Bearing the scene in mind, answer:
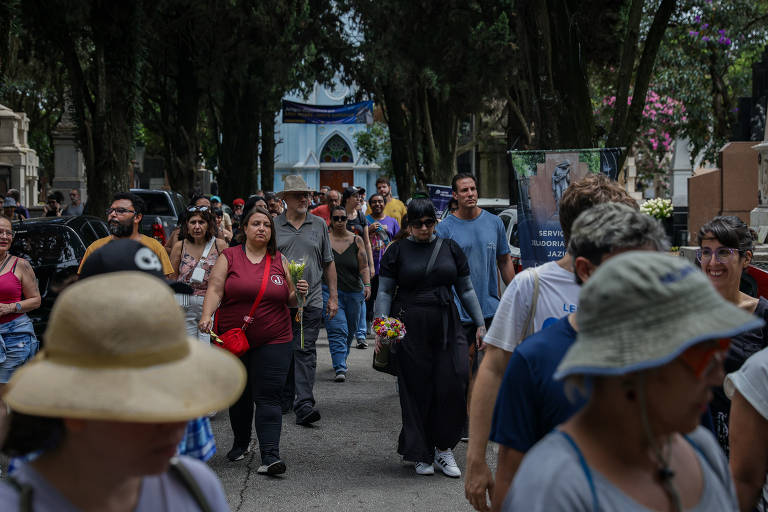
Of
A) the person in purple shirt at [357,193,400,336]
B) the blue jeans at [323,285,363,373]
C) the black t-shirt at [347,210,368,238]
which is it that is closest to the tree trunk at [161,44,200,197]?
the person in purple shirt at [357,193,400,336]

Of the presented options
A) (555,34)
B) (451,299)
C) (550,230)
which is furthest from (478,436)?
(555,34)

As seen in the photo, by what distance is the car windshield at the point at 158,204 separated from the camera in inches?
780

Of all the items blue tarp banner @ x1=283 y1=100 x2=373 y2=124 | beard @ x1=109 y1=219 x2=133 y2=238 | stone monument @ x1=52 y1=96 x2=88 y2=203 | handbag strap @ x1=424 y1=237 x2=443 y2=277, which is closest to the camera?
beard @ x1=109 y1=219 x2=133 y2=238

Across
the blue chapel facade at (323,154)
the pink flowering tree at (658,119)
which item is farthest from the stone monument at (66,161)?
the blue chapel facade at (323,154)

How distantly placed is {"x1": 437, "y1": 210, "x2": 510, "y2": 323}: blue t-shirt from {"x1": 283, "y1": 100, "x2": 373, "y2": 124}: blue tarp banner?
2499cm

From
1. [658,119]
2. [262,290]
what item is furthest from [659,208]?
[262,290]

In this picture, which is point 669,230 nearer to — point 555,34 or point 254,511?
point 555,34

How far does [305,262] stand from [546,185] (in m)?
2.24

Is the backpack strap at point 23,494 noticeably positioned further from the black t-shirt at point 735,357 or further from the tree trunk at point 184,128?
the tree trunk at point 184,128

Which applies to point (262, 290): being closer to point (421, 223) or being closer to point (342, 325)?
point (421, 223)

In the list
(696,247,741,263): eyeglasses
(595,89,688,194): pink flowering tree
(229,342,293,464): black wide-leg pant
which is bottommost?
(229,342,293,464): black wide-leg pant

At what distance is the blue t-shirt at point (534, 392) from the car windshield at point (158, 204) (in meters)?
17.5

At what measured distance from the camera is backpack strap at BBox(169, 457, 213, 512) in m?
1.96

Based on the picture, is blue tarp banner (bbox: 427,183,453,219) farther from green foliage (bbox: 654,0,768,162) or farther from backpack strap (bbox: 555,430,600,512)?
backpack strap (bbox: 555,430,600,512)
